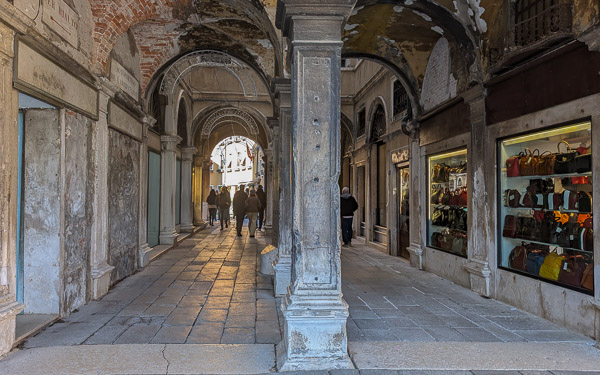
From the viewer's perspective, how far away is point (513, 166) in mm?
5578

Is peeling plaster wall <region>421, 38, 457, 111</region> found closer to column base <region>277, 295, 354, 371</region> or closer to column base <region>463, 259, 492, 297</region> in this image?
column base <region>463, 259, 492, 297</region>

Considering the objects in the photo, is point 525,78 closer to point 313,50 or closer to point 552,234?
point 552,234

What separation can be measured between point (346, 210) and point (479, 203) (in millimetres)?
5315

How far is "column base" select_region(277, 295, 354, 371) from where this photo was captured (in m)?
3.33

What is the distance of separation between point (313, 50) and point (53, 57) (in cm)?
273

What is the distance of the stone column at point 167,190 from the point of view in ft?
35.9

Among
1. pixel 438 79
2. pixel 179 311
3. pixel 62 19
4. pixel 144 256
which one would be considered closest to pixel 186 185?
pixel 144 256

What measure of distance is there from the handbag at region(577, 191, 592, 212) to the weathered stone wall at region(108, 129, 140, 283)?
18.8 feet

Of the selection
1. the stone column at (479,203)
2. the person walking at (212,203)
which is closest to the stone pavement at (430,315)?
the stone column at (479,203)

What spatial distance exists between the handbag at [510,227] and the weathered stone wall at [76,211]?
5.20 meters

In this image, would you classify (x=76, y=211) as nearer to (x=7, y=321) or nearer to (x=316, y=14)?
(x=7, y=321)

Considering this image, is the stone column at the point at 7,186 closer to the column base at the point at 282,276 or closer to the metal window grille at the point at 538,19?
the column base at the point at 282,276

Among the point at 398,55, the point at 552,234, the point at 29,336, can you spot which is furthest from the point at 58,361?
the point at 398,55

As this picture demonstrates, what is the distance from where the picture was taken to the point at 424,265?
806 cm
